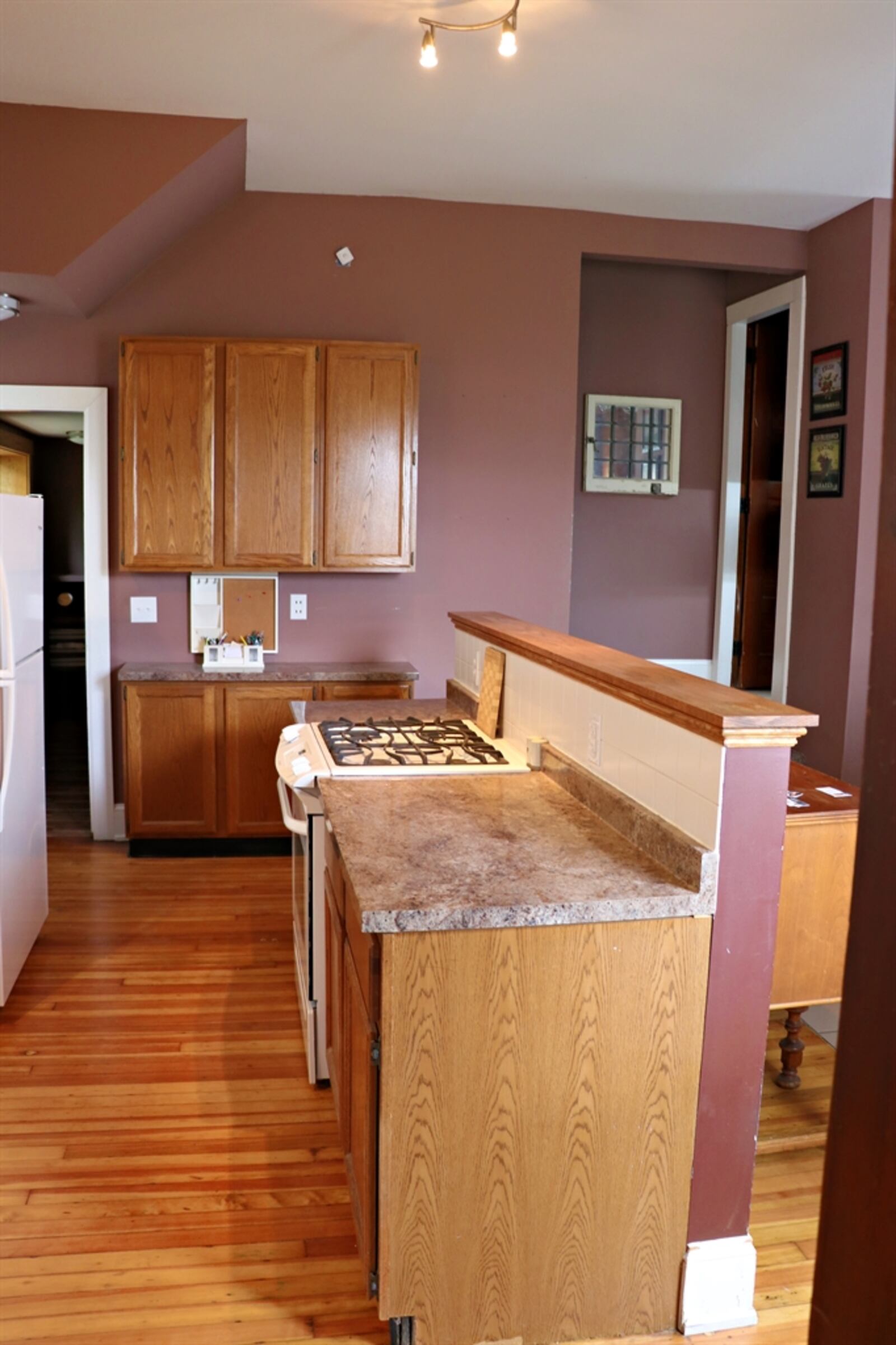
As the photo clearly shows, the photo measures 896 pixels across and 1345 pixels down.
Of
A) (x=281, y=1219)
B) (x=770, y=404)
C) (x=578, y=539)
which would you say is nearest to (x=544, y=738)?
(x=281, y=1219)

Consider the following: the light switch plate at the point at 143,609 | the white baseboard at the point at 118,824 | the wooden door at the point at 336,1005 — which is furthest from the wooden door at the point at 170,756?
the wooden door at the point at 336,1005

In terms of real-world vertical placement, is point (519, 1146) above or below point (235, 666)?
below

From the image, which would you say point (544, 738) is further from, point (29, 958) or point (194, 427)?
point (194, 427)

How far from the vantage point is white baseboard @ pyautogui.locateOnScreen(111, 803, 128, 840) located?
5.17m

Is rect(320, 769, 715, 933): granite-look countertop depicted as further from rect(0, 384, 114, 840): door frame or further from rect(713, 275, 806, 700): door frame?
rect(713, 275, 806, 700): door frame

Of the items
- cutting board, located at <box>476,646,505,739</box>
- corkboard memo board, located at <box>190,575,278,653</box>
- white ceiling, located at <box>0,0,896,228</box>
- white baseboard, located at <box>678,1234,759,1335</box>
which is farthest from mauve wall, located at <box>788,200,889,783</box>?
white baseboard, located at <box>678,1234,759,1335</box>

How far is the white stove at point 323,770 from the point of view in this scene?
9.00 ft

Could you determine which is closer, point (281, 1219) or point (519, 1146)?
point (519, 1146)

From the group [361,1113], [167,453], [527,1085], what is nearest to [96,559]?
[167,453]

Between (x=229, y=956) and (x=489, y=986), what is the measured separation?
2.18 meters

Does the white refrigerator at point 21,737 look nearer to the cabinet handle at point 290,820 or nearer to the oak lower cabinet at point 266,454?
the cabinet handle at point 290,820

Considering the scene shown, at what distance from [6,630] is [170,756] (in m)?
1.69

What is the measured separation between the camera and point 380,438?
4.85 meters

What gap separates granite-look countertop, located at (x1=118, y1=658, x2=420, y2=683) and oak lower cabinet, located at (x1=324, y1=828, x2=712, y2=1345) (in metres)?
2.88
